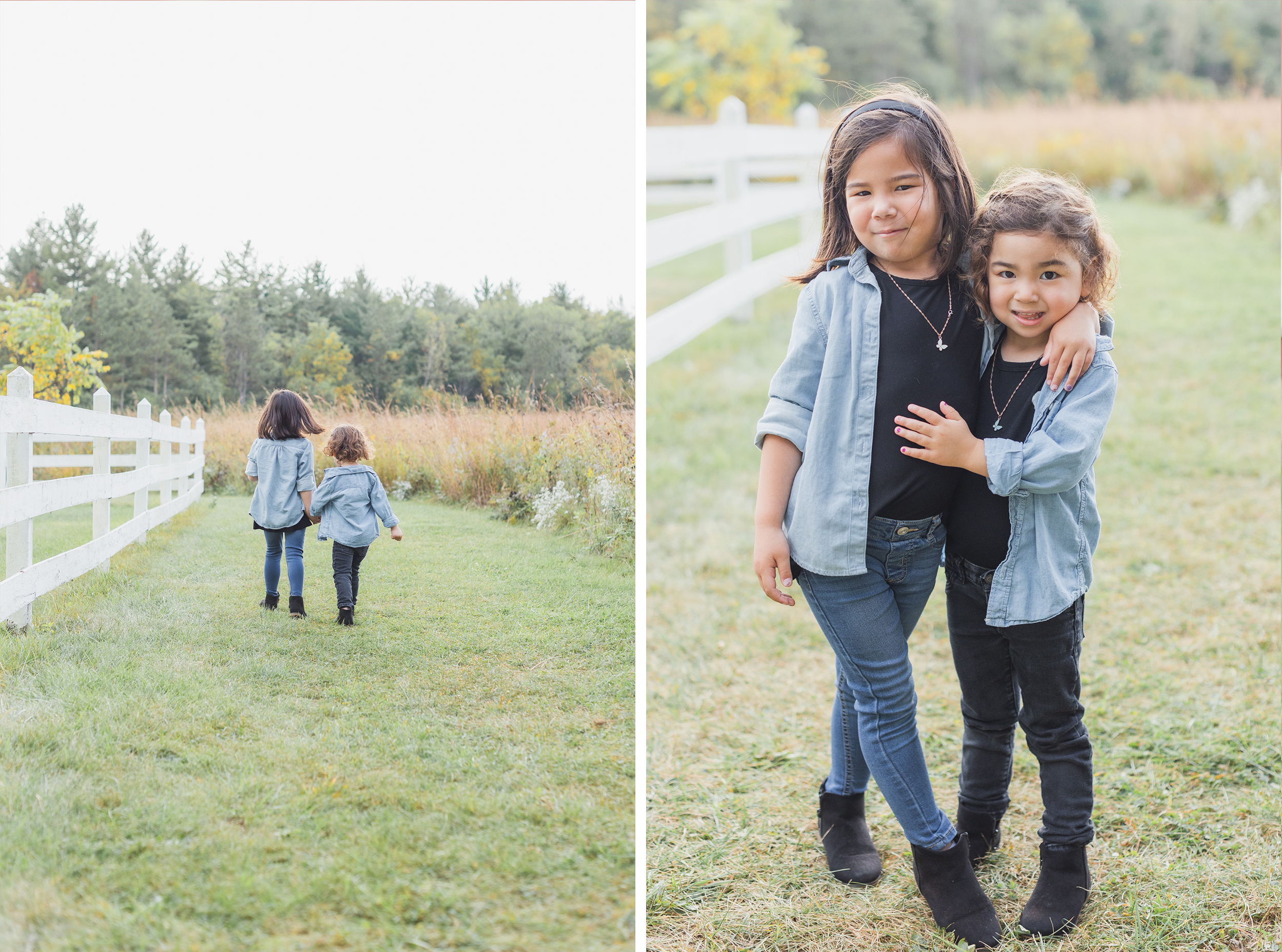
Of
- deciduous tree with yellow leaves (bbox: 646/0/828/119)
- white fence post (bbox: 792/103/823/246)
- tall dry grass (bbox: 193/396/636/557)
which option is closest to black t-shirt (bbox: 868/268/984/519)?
tall dry grass (bbox: 193/396/636/557)

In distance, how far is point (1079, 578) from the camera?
192cm

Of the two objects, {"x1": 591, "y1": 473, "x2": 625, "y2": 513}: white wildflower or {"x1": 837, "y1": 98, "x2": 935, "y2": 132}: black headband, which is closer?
{"x1": 837, "y1": 98, "x2": 935, "y2": 132}: black headband

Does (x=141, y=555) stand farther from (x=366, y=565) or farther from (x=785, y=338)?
(x=785, y=338)

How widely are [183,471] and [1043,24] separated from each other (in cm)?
1680

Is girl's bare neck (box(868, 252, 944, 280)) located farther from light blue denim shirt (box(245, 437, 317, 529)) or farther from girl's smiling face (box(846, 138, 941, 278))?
light blue denim shirt (box(245, 437, 317, 529))

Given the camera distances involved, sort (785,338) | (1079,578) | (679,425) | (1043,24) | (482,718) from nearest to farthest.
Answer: (1079,578) < (482,718) < (679,425) < (785,338) < (1043,24)

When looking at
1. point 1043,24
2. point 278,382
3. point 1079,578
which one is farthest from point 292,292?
point 1043,24

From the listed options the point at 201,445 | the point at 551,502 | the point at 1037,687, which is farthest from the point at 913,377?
the point at 201,445

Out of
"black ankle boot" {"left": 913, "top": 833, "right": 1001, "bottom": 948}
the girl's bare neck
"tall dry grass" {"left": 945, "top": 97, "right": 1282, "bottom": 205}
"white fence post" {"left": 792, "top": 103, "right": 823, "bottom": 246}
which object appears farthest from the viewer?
"tall dry grass" {"left": 945, "top": 97, "right": 1282, "bottom": 205}

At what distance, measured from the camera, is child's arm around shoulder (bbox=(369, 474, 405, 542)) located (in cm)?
217

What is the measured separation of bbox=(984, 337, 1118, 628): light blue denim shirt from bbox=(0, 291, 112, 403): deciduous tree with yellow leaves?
191cm

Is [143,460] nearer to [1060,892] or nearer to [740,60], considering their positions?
[1060,892]

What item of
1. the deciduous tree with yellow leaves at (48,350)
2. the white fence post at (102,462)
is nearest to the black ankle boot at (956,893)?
the white fence post at (102,462)

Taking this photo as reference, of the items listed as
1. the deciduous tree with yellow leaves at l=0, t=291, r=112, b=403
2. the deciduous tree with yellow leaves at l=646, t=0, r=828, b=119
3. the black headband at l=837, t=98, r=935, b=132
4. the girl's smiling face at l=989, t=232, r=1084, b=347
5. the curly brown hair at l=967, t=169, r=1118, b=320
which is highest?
the deciduous tree with yellow leaves at l=646, t=0, r=828, b=119
